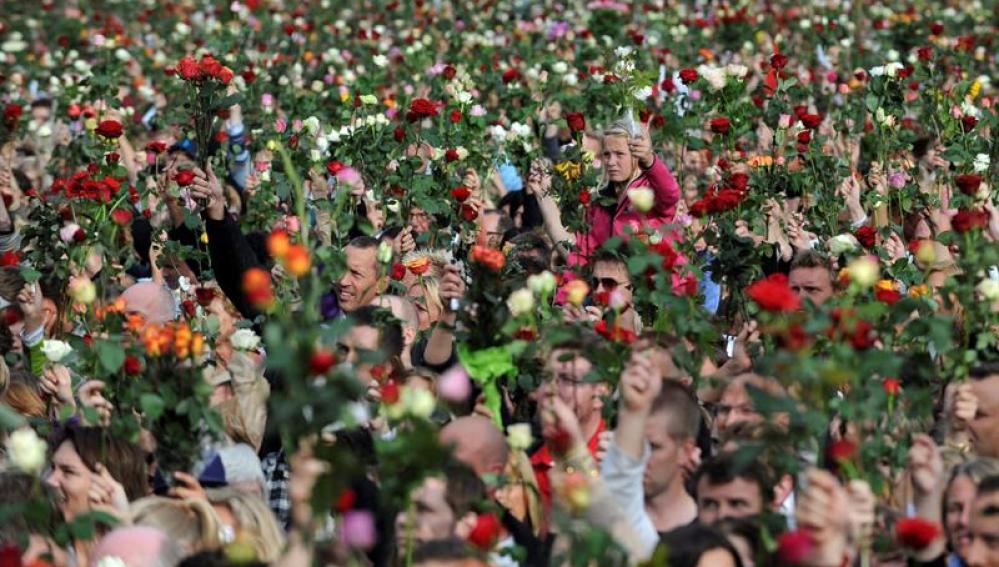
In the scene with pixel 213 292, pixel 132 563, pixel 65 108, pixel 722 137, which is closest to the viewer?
pixel 132 563

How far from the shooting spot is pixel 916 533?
12.3 feet

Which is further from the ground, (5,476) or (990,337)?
(990,337)

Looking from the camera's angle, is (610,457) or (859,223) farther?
(859,223)

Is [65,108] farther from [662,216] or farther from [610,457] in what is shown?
[610,457]

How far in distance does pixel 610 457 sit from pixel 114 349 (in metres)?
1.39

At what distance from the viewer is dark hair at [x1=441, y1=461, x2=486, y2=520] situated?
4352 millimetres

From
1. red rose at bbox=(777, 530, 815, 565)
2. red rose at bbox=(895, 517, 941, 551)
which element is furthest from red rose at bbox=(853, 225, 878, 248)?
red rose at bbox=(777, 530, 815, 565)

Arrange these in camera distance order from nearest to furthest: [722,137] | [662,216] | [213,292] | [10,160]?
[213,292], [662,216], [722,137], [10,160]

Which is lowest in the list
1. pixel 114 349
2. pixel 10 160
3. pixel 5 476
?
pixel 10 160

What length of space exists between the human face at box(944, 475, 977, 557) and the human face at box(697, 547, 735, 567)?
641 mm

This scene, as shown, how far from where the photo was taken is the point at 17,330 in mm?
7336

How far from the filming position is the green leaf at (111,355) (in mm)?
4629

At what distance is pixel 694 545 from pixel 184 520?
53.1 inches

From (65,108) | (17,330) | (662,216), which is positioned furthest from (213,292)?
(65,108)
